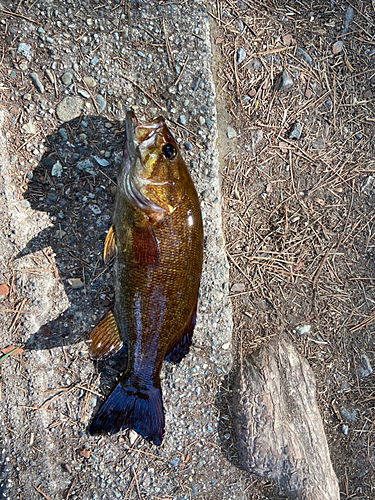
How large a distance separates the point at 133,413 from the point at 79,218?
5.87 ft

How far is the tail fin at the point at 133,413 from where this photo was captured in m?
3.02

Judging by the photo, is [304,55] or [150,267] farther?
[304,55]

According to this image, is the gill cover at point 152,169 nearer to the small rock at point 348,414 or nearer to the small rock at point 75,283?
the small rock at point 75,283

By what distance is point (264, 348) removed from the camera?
351 cm

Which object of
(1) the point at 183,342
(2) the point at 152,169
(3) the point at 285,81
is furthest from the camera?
(3) the point at 285,81

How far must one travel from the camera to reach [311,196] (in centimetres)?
361

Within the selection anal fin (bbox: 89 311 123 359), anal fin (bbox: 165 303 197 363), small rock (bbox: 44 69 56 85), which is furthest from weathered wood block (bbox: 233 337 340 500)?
small rock (bbox: 44 69 56 85)

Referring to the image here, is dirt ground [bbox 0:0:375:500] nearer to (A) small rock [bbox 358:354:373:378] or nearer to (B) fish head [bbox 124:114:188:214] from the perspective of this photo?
(A) small rock [bbox 358:354:373:378]

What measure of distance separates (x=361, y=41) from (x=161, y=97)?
2.16 metres

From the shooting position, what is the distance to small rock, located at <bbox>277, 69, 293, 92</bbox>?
11.5 feet

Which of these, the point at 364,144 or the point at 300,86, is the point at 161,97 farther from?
the point at 364,144

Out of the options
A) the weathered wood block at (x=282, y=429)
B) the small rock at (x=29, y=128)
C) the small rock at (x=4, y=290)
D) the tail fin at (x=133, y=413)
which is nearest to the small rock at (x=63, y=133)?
the small rock at (x=29, y=128)

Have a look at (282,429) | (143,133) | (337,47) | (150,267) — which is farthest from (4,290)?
(337,47)

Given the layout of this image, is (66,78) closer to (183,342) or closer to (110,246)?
(110,246)
